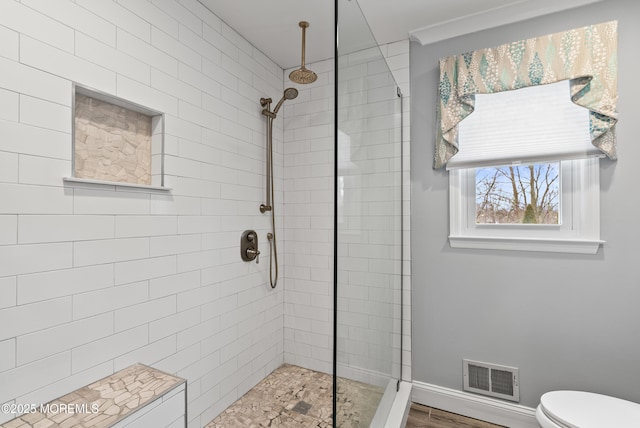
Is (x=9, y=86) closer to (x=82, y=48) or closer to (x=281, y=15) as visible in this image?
(x=82, y=48)

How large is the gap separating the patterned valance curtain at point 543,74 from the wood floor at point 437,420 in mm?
1581

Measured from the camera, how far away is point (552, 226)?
182 centimetres

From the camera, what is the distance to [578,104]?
1694mm

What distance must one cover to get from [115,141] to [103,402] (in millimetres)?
1075

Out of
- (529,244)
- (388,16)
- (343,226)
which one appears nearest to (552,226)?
(529,244)

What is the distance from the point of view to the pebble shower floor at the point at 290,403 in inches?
73.6

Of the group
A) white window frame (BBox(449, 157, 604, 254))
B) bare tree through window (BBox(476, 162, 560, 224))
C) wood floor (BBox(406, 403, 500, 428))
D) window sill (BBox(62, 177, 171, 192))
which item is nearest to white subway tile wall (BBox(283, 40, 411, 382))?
wood floor (BBox(406, 403, 500, 428))

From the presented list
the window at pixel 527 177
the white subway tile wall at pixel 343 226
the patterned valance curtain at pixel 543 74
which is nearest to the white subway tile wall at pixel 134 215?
the white subway tile wall at pixel 343 226

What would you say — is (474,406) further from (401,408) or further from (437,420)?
(401,408)

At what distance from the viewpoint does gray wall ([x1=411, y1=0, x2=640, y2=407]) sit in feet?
5.39

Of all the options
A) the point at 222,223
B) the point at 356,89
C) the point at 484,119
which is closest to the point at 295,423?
the point at 222,223

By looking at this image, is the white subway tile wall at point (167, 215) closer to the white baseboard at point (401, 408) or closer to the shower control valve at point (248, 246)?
the shower control valve at point (248, 246)

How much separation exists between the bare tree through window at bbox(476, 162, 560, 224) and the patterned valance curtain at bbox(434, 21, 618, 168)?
27 centimetres

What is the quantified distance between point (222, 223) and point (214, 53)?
1.06 metres
